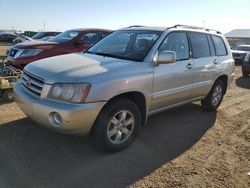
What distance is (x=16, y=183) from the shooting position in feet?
10.4

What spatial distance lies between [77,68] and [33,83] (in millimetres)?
674

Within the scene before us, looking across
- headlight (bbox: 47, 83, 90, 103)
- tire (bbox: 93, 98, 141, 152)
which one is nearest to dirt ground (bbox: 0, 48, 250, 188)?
tire (bbox: 93, 98, 141, 152)

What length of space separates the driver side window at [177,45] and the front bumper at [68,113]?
1684mm

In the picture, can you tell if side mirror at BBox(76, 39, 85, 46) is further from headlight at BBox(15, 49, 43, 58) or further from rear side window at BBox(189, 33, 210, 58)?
rear side window at BBox(189, 33, 210, 58)

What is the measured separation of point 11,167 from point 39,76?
1.24 meters

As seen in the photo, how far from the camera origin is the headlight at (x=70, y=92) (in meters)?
3.49

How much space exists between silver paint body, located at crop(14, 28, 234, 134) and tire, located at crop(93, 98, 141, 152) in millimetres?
151

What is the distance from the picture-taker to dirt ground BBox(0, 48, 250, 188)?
3.38m

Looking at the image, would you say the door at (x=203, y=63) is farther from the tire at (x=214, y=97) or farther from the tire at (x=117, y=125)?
the tire at (x=117, y=125)

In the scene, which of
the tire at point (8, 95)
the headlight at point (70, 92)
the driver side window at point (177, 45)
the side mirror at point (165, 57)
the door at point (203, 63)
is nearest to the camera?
the headlight at point (70, 92)

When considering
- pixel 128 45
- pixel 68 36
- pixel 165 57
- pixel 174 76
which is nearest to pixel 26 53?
pixel 68 36

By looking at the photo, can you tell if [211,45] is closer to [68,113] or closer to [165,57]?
[165,57]

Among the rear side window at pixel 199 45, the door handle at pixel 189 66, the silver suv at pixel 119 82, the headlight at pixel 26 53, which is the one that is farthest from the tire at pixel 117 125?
→ the headlight at pixel 26 53

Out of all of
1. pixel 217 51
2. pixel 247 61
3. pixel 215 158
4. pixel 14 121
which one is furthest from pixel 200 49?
pixel 247 61
